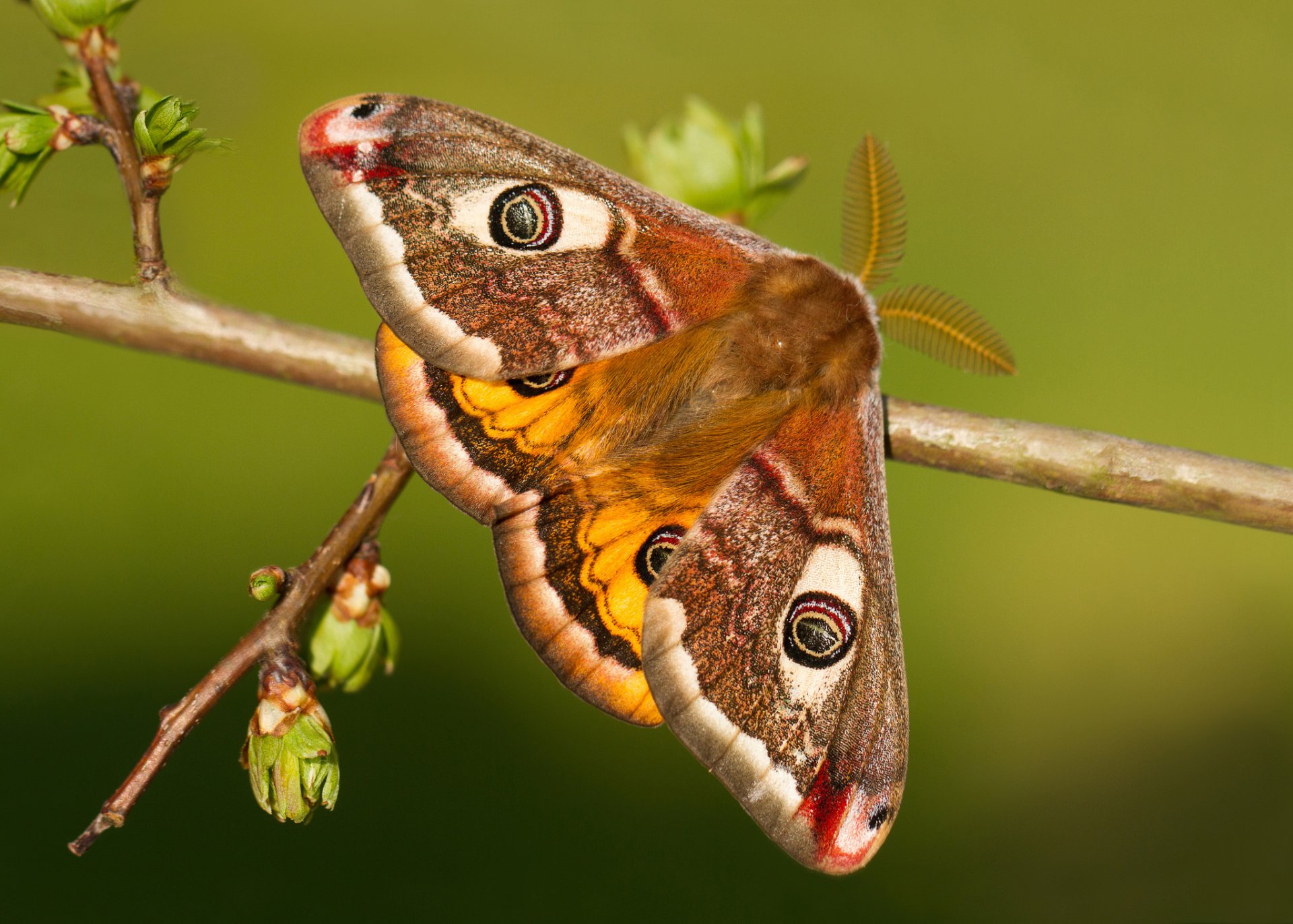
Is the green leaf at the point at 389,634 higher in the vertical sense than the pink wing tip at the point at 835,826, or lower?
lower

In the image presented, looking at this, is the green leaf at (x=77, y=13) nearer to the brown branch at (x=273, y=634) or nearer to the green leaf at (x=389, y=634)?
the brown branch at (x=273, y=634)

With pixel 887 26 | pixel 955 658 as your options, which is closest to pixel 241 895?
pixel 955 658

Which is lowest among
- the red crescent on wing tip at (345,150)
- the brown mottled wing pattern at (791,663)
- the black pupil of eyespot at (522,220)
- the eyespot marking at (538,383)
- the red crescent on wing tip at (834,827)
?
the red crescent on wing tip at (834,827)

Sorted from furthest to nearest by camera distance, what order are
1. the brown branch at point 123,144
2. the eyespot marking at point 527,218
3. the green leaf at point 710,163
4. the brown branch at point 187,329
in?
the green leaf at point 710,163 → the brown branch at point 187,329 → the brown branch at point 123,144 → the eyespot marking at point 527,218

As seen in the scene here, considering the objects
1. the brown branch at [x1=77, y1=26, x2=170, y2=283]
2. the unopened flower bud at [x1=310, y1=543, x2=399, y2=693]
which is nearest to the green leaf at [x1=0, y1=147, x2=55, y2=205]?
the brown branch at [x1=77, y1=26, x2=170, y2=283]

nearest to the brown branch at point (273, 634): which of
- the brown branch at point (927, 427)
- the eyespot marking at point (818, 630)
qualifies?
the brown branch at point (927, 427)

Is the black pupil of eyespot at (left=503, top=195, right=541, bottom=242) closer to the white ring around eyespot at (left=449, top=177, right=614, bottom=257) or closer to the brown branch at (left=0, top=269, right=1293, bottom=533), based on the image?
the white ring around eyespot at (left=449, top=177, right=614, bottom=257)

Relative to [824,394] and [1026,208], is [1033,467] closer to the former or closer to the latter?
[824,394]
